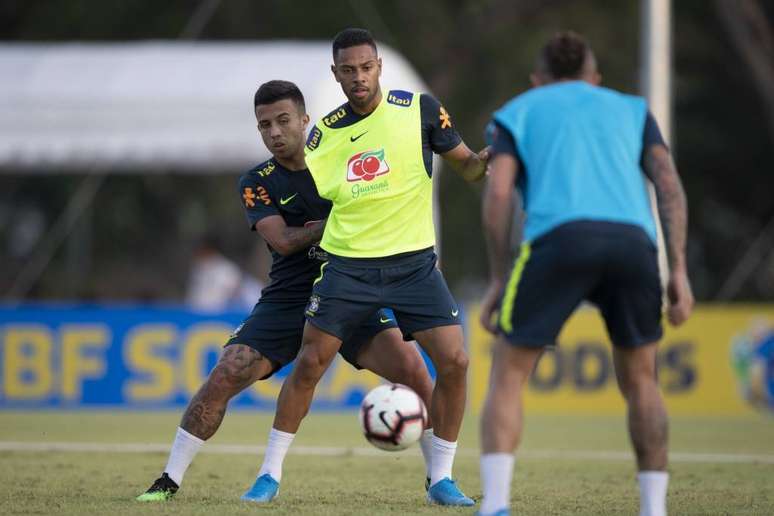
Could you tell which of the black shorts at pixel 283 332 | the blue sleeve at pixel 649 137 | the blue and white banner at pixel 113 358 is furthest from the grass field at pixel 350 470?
the blue sleeve at pixel 649 137

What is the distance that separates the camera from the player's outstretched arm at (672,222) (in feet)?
20.0

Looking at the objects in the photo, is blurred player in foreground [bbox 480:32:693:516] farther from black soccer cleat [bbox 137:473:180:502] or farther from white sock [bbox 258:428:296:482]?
black soccer cleat [bbox 137:473:180:502]

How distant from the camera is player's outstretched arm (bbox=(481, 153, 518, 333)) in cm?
603

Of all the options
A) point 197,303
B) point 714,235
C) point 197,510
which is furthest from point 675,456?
point 714,235

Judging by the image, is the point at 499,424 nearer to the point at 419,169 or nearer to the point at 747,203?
the point at 419,169

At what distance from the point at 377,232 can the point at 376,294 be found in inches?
13.3

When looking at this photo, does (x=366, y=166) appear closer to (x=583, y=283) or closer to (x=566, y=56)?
(x=566, y=56)

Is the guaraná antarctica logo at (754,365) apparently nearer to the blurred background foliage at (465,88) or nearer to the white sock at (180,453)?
the blurred background foliage at (465,88)

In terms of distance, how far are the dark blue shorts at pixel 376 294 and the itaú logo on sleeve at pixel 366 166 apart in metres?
0.45

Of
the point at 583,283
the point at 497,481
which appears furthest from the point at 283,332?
the point at 583,283

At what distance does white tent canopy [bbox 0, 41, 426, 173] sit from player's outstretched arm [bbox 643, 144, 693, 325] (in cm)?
1187

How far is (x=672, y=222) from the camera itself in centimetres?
612

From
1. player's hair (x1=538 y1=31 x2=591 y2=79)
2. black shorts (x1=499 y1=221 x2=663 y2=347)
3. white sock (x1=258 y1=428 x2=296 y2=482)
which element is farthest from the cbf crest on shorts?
player's hair (x1=538 y1=31 x2=591 y2=79)

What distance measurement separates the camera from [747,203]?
2905 centimetres
